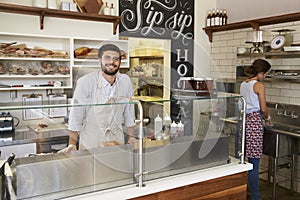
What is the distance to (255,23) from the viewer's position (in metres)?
4.07

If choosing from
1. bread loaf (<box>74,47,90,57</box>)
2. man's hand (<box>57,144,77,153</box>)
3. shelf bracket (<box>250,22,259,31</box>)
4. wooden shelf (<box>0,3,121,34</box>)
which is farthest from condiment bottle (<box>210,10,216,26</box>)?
man's hand (<box>57,144,77,153</box>)

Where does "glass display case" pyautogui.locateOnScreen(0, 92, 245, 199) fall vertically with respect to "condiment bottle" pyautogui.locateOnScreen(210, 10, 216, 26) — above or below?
below

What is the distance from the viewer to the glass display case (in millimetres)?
1479

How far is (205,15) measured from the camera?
4938mm

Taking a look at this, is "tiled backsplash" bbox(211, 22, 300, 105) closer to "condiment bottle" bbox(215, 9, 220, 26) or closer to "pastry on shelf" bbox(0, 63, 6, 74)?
"condiment bottle" bbox(215, 9, 220, 26)

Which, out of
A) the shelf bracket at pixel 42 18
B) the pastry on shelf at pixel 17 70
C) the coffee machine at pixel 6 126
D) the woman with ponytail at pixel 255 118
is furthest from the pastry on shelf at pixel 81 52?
the woman with ponytail at pixel 255 118

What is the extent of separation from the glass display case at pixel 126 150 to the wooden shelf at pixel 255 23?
2.12 m

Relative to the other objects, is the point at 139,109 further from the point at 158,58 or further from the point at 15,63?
the point at 158,58

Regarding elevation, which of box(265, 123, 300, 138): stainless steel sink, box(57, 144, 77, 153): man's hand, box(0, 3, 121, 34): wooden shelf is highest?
box(0, 3, 121, 34): wooden shelf

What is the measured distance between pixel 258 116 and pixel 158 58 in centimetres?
242

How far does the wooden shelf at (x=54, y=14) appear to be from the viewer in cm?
338

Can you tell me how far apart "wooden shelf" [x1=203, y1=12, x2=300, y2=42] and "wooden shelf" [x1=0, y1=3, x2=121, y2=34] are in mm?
1553

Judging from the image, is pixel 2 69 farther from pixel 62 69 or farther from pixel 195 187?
pixel 195 187

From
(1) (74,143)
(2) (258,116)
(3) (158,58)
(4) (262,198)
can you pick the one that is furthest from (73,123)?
(3) (158,58)
